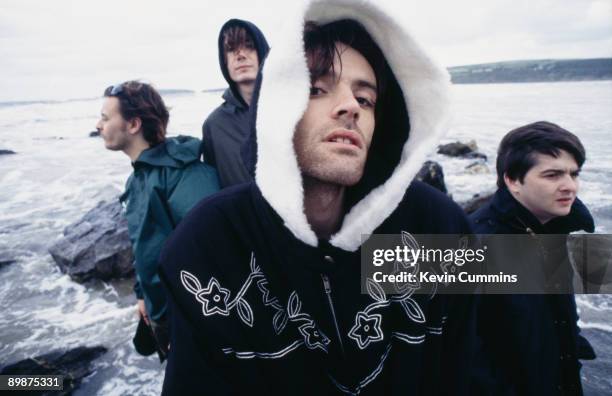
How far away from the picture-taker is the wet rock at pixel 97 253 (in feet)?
21.9

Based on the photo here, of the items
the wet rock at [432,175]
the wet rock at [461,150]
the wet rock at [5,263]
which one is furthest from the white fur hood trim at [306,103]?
the wet rock at [461,150]

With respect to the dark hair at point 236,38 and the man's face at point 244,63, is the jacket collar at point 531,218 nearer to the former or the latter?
the man's face at point 244,63

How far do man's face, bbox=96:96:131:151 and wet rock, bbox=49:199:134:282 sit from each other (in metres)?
4.28

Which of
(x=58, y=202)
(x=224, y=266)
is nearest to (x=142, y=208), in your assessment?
(x=224, y=266)

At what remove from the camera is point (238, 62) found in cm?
321

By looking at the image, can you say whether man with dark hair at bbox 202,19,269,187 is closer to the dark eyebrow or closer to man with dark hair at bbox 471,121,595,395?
the dark eyebrow

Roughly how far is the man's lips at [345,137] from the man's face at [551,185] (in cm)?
176

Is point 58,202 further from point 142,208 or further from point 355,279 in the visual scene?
point 355,279

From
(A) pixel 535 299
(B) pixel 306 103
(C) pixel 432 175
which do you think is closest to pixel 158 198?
(B) pixel 306 103

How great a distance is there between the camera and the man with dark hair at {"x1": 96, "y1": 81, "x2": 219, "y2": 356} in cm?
267

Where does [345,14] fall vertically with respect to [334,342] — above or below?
above

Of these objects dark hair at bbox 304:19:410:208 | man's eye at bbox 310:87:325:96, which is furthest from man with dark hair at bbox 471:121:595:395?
man's eye at bbox 310:87:325:96

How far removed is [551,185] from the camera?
2531 millimetres

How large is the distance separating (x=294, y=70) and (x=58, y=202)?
13.2 meters
